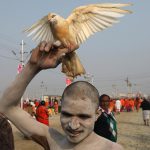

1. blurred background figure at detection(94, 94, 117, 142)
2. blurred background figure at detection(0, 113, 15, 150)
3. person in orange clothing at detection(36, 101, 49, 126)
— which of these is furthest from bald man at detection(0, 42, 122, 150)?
person in orange clothing at detection(36, 101, 49, 126)

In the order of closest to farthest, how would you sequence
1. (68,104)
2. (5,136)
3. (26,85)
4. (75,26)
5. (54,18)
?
(5,136) → (68,104) → (26,85) → (54,18) → (75,26)

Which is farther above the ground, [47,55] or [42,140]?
[47,55]

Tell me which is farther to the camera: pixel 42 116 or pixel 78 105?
pixel 42 116

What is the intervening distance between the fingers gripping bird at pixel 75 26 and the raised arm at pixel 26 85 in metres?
0.10

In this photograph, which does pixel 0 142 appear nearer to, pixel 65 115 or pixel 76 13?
pixel 65 115

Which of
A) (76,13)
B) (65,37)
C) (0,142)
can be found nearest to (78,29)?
(76,13)

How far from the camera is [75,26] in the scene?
104 inches

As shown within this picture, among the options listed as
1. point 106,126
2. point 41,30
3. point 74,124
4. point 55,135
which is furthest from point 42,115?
point 74,124

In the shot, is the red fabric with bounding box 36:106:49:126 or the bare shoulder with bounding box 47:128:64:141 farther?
the red fabric with bounding box 36:106:49:126

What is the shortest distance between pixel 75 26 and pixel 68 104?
Answer: 2.56 feet

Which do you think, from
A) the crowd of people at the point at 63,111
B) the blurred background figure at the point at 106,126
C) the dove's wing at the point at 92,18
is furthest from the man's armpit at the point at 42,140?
the blurred background figure at the point at 106,126

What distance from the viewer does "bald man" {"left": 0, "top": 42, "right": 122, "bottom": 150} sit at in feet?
6.57

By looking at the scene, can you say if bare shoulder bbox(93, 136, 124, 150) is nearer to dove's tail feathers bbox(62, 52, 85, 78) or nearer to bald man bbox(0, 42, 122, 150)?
bald man bbox(0, 42, 122, 150)

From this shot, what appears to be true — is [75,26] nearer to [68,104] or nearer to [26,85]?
[26,85]
